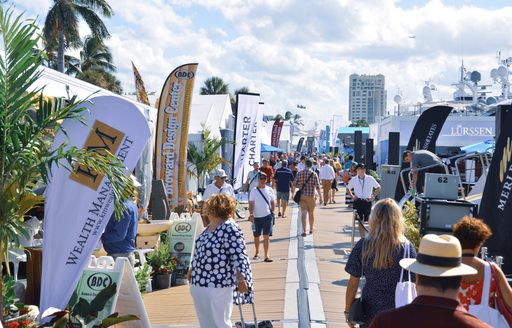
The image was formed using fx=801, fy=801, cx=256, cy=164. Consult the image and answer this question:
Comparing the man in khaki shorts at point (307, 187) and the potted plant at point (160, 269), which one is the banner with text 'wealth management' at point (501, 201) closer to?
the potted plant at point (160, 269)

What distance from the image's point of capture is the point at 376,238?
5945 millimetres

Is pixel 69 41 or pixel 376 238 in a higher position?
pixel 69 41

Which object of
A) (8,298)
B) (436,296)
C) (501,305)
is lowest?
(8,298)

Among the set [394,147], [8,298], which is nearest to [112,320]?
[8,298]

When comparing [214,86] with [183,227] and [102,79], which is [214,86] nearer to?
[102,79]

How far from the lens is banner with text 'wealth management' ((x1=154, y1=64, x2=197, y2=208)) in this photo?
1755 cm

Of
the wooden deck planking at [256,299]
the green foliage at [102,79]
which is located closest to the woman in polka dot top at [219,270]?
the wooden deck planking at [256,299]

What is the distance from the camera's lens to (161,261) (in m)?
12.0

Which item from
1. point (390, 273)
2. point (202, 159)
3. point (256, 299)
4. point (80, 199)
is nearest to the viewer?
point (390, 273)

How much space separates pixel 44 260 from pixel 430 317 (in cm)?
478

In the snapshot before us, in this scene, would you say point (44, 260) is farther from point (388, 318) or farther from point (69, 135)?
point (388, 318)

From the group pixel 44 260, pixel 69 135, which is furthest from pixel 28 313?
pixel 69 135

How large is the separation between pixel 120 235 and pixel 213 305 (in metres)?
2.90

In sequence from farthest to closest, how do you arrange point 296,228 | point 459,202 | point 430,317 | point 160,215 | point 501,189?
point 296,228
point 160,215
point 459,202
point 501,189
point 430,317
